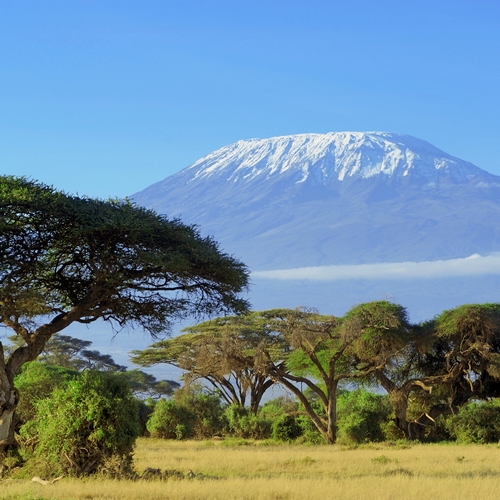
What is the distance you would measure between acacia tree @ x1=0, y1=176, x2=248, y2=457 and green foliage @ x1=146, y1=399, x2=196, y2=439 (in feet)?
57.4

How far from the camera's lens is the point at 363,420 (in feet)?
123

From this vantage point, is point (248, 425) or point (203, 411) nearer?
point (248, 425)

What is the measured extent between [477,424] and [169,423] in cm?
1562

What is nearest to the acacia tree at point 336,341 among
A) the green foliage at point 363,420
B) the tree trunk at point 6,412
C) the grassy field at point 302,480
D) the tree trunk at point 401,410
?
the green foliage at point 363,420

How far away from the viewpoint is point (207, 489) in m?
16.2

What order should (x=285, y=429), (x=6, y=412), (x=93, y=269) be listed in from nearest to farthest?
(x=6, y=412), (x=93, y=269), (x=285, y=429)

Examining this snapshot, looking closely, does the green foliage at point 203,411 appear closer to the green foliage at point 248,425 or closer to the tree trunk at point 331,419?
the green foliage at point 248,425

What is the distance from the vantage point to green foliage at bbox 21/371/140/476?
18.4 m

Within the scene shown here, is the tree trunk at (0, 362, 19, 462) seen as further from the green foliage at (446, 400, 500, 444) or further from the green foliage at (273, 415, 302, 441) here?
the green foliage at (446, 400, 500, 444)

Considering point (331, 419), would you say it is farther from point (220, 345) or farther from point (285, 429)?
point (220, 345)

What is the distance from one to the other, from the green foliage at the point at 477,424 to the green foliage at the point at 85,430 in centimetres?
2210

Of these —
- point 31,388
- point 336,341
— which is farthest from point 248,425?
point 31,388

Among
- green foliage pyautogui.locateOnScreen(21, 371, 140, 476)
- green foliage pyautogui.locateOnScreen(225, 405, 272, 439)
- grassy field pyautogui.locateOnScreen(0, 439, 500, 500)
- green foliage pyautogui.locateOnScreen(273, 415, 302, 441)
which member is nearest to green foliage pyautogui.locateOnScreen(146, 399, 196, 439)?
green foliage pyautogui.locateOnScreen(225, 405, 272, 439)

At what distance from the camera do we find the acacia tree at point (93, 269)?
72.3ft
